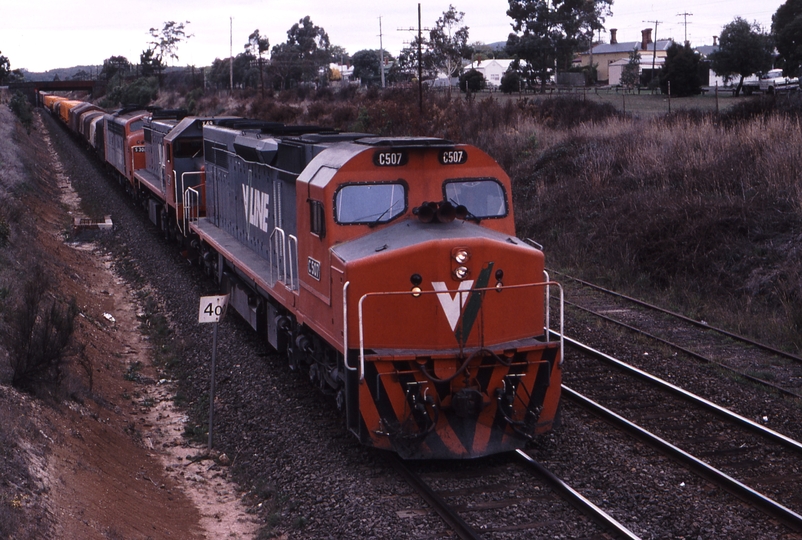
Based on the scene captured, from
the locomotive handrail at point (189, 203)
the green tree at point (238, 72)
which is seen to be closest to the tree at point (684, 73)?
the locomotive handrail at point (189, 203)

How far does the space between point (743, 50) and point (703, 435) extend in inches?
1717

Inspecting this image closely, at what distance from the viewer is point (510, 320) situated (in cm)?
811

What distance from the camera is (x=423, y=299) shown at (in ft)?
25.5

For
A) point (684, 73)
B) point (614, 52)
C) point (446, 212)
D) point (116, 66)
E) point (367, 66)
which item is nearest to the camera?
point (446, 212)

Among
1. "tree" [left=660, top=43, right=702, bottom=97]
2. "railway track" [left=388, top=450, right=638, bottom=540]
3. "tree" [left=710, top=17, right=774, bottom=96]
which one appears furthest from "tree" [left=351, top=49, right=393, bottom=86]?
"railway track" [left=388, top=450, right=638, bottom=540]

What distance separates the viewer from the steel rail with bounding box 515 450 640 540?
6645 mm

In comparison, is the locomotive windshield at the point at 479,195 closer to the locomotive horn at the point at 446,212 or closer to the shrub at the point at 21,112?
the locomotive horn at the point at 446,212

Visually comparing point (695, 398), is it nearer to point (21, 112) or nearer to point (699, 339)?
point (699, 339)

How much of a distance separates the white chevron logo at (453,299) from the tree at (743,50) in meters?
43.4

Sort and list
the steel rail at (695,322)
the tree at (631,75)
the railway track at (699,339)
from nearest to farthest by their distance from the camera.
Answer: the railway track at (699,339)
the steel rail at (695,322)
the tree at (631,75)

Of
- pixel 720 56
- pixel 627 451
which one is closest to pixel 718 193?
pixel 627 451

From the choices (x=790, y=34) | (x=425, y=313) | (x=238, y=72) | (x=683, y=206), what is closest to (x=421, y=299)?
(x=425, y=313)

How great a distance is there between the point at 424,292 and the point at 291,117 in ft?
149

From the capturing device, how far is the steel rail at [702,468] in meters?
6.89
